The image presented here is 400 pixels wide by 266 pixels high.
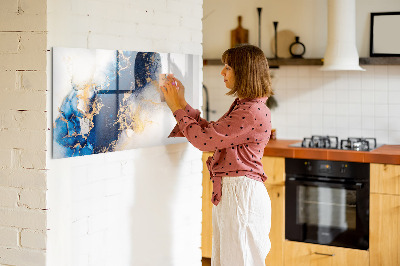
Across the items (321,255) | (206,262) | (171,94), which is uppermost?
(171,94)

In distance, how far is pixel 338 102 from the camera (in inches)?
193

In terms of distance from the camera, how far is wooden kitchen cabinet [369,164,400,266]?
4074 mm

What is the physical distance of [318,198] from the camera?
439 cm

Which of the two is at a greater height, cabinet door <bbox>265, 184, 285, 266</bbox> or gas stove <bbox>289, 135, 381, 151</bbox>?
gas stove <bbox>289, 135, 381, 151</bbox>

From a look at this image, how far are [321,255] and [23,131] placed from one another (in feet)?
A: 8.96

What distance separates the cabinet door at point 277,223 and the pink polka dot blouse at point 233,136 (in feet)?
5.33

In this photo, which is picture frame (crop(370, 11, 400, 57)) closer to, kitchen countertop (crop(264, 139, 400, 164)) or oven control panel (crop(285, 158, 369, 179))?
kitchen countertop (crop(264, 139, 400, 164))

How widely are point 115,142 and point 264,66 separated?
762 millimetres

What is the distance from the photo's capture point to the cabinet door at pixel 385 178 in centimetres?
406

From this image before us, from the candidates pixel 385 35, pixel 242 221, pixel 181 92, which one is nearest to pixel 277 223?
pixel 385 35

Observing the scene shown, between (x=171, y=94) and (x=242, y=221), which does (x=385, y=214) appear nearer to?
(x=242, y=221)

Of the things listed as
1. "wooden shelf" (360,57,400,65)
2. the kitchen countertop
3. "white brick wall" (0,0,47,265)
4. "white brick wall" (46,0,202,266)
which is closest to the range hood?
"wooden shelf" (360,57,400,65)

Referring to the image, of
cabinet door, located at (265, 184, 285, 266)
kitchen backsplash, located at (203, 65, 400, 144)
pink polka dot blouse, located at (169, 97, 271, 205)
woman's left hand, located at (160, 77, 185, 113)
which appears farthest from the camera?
kitchen backsplash, located at (203, 65, 400, 144)

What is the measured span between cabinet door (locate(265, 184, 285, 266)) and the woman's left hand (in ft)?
5.91
